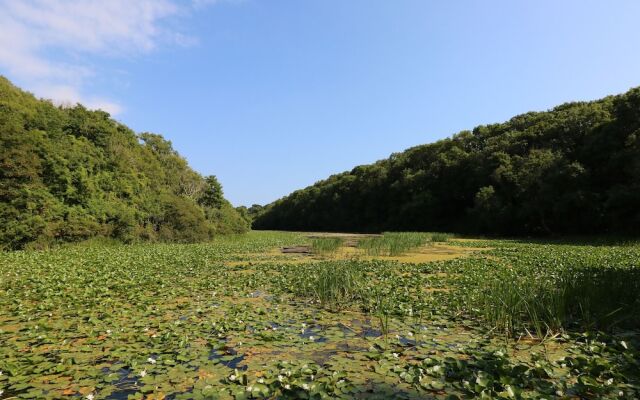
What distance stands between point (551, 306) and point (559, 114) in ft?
117

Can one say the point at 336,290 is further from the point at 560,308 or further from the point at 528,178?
the point at 528,178

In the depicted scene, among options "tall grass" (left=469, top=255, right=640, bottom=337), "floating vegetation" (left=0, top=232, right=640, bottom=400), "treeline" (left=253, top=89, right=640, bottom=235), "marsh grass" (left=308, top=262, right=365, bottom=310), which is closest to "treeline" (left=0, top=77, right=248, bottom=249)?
"floating vegetation" (left=0, top=232, right=640, bottom=400)

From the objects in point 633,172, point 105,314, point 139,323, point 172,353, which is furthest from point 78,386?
point 633,172

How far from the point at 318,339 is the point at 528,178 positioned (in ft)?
100

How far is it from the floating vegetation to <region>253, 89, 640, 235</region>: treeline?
20537 millimetres

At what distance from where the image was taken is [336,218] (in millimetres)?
68062

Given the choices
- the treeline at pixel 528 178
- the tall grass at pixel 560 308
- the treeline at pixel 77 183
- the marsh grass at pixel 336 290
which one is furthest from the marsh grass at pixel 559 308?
the treeline at pixel 528 178

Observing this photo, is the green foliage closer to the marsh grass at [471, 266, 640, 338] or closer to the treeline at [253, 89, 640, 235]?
the marsh grass at [471, 266, 640, 338]

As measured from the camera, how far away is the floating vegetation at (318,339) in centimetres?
357

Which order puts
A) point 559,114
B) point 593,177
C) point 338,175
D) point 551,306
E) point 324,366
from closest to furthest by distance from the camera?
point 324,366
point 551,306
point 593,177
point 559,114
point 338,175

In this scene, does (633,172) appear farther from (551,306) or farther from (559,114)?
(551,306)

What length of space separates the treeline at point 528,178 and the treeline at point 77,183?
2548 cm

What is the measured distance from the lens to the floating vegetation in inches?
141

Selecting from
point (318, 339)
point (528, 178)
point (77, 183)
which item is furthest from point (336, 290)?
point (528, 178)
